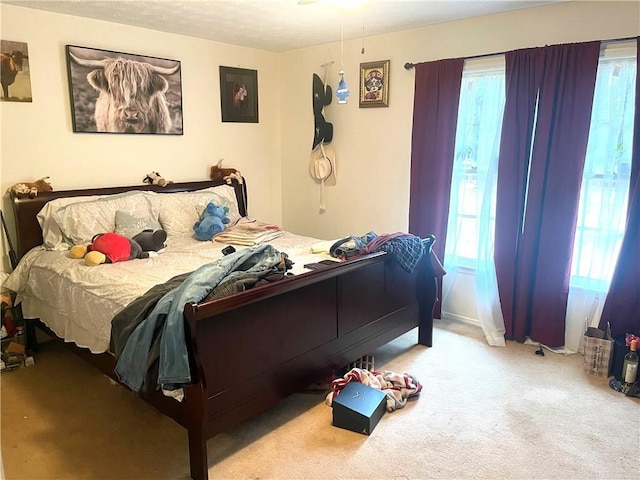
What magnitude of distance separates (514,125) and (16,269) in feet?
11.2

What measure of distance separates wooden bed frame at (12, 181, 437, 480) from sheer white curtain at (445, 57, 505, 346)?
0.51 m

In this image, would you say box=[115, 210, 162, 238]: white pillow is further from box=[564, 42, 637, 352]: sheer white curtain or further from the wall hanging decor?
box=[564, 42, 637, 352]: sheer white curtain

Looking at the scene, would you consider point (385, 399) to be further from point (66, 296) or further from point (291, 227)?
point (291, 227)

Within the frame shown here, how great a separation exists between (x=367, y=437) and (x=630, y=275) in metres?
1.93

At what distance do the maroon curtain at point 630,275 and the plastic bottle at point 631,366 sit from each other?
0.81 feet

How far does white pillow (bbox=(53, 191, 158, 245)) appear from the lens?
313 centimetres

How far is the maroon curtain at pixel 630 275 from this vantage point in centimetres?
282

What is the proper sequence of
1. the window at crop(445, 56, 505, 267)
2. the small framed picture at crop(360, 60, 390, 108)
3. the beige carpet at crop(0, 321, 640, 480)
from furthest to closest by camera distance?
the small framed picture at crop(360, 60, 390, 108) < the window at crop(445, 56, 505, 267) < the beige carpet at crop(0, 321, 640, 480)

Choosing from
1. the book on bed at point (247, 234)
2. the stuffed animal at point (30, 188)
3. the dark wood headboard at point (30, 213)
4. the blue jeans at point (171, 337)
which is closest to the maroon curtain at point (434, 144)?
the book on bed at point (247, 234)

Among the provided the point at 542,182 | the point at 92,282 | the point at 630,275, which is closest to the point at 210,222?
the point at 92,282

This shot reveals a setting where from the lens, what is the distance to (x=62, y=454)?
2.21 m

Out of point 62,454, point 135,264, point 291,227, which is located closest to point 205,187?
point 291,227

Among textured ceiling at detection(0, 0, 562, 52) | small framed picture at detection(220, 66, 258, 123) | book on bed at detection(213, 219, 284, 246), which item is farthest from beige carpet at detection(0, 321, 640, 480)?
small framed picture at detection(220, 66, 258, 123)

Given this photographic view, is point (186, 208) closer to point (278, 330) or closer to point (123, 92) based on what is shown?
point (123, 92)
